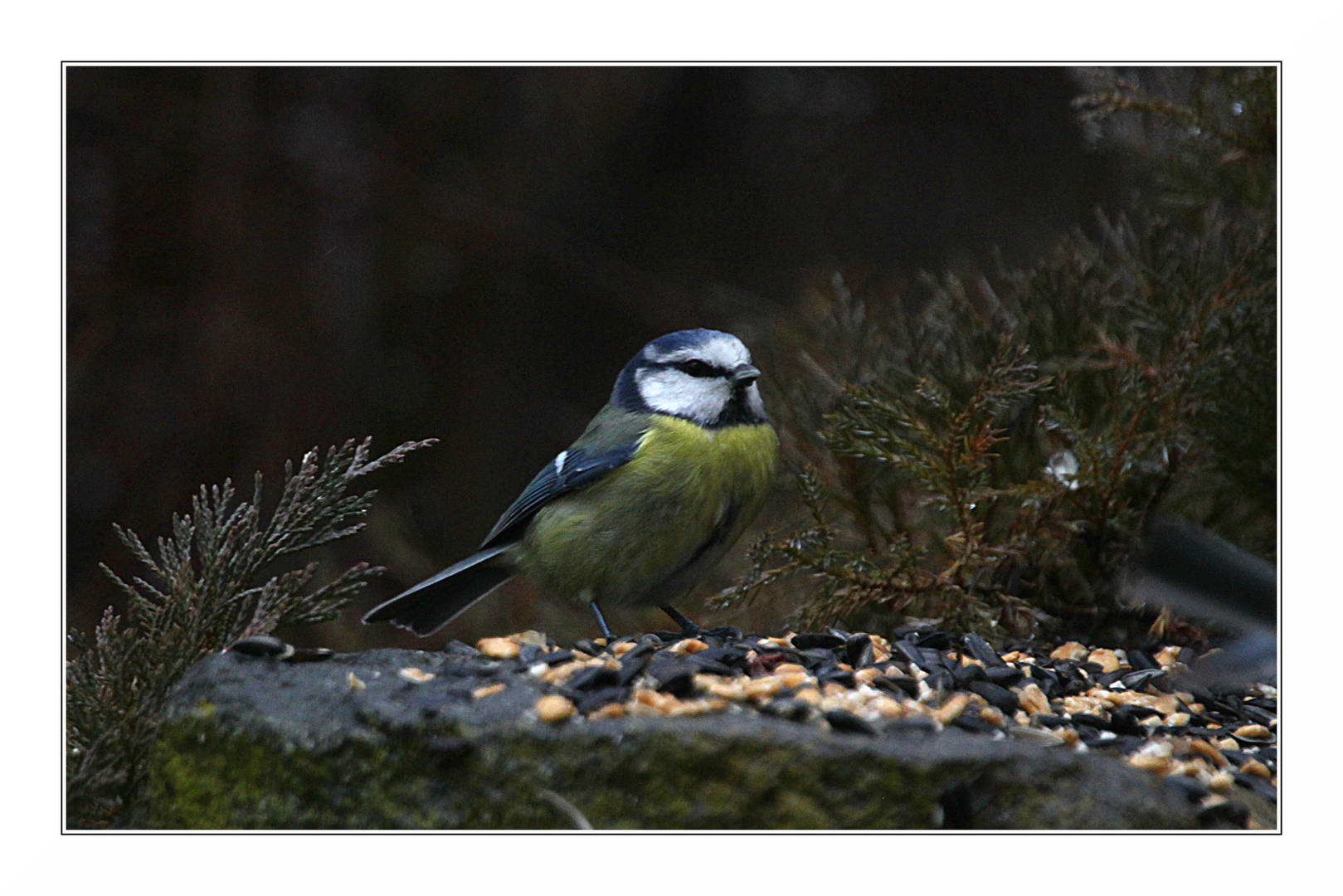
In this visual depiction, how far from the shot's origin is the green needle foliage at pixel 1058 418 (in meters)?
2.35

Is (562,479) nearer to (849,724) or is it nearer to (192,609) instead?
(192,609)

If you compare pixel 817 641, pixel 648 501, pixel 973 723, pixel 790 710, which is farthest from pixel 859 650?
pixel 648 501

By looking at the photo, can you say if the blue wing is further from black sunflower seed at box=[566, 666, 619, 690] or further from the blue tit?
black sunflower seed at box=[566, 666, 619, 690]

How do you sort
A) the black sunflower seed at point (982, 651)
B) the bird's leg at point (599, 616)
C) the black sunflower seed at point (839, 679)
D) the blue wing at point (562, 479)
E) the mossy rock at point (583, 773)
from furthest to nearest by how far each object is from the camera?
the blue wing at point (562, 479) → the bird's leg at point (599, 616) → the black sunflower seed at point (982, 651) → the black sunflower seed at point (839, 679) → the mossy rock at point (583, 773)

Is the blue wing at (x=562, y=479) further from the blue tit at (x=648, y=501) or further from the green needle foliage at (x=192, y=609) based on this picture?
the green needle foliage at (x=192, y=609)

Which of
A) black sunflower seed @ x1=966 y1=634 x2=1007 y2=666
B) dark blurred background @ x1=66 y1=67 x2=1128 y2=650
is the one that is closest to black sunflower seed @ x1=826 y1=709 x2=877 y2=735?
black sunflower seed @ x1=966 y1=634 x2=1007 y2=666

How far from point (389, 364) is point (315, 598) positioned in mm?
3255

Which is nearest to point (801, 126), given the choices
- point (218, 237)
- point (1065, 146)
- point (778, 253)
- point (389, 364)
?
point (778, 253)

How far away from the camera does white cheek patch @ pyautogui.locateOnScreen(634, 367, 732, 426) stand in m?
2.63

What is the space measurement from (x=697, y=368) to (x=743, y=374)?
0.42ft

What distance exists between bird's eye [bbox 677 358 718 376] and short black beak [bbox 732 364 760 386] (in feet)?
0.16

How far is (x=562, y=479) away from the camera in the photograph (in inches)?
104

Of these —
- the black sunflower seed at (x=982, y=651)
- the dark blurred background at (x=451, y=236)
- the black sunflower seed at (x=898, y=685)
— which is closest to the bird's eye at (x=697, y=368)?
the black sunflower seed at (x=982, y=651)

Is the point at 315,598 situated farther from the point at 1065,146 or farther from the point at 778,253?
the point at 1065,146
